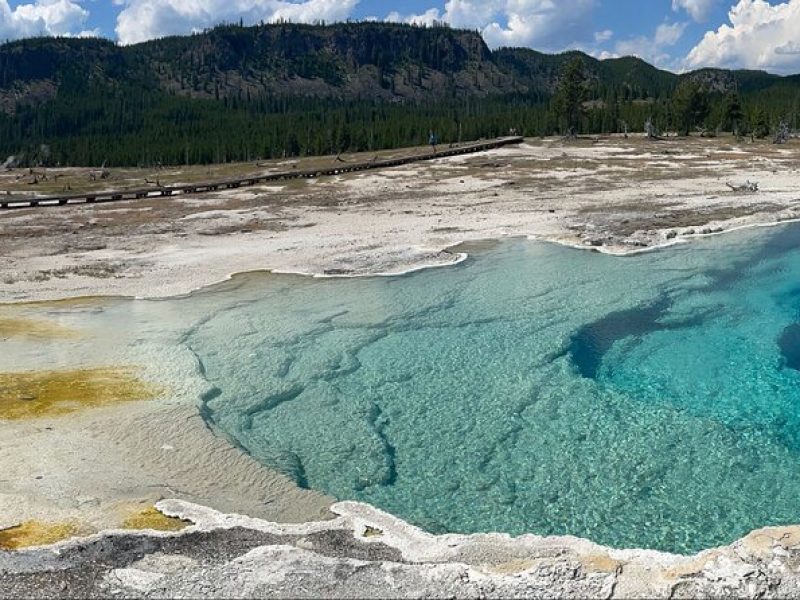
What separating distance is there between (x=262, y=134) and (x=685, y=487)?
4953 inches

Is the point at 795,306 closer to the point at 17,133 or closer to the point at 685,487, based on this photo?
the point at 685,487

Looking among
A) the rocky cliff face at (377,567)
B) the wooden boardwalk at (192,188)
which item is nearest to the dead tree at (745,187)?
the wooden boardwalk at (192,188)

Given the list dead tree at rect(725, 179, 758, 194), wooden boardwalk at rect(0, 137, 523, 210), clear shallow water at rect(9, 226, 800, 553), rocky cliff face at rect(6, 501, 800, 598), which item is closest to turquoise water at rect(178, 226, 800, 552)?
clear shallow water at rect(9, 226, 800, 553)

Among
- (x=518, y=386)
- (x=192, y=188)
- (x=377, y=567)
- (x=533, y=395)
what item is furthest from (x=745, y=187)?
(x=377, y=567)

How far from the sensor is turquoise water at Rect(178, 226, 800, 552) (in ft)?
40.5

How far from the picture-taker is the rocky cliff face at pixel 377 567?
9.05 metres

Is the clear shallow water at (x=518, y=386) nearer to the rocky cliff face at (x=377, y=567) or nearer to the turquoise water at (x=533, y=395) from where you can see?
the turquoise water at (x=533, y=395)

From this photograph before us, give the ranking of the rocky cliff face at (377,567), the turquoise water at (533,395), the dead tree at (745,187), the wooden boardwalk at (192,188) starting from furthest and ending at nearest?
the wooden boardwalk at (192,188) → the dead tree at (745,187) → the turquoise water at (533,395) → the rocky cliff face at (377,567)

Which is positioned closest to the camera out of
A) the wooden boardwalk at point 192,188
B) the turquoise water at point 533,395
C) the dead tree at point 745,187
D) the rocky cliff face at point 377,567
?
the rocky cliff face at point 377,567

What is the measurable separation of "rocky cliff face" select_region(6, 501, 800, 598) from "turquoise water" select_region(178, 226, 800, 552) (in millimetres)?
1249

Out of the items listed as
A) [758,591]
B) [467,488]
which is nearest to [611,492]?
[467,488]

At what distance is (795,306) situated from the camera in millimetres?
23531

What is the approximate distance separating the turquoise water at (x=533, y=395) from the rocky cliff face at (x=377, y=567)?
1249mm

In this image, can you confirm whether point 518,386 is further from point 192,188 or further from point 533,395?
point 192,188
